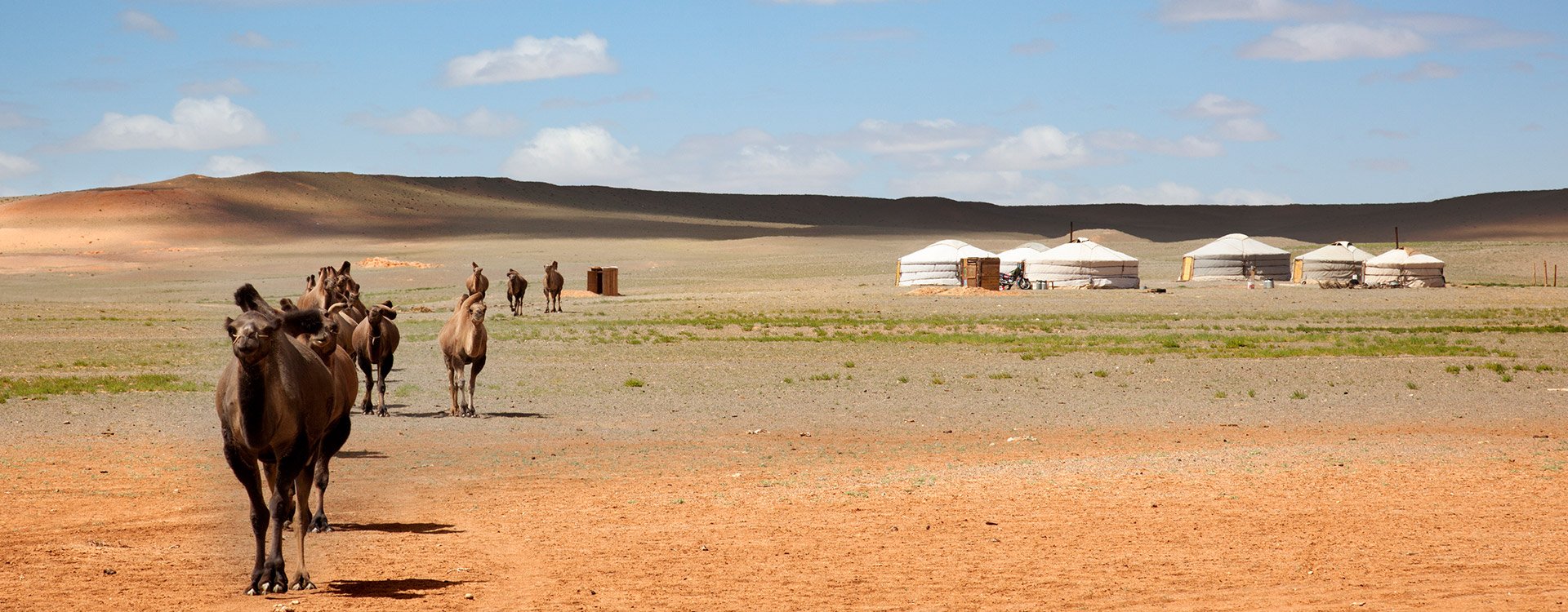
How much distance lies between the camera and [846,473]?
40.8 ft

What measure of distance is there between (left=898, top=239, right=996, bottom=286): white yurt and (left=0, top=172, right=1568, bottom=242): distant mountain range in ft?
193

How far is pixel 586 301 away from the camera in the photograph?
45.2 m

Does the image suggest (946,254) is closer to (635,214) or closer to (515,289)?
(515,289)

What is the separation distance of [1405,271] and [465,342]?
49656 mm

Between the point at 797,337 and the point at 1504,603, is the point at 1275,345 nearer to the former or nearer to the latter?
the point at 797,337

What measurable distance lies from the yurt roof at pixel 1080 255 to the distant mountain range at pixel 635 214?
62.2 m

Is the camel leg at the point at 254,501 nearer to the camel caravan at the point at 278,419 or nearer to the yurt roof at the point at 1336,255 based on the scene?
the camel caravan at the point at 278,419

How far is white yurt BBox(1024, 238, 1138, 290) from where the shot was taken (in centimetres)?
5734

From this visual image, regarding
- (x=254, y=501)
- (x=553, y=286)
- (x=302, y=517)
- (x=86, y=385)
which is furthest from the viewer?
Result: (x=553, y=286)

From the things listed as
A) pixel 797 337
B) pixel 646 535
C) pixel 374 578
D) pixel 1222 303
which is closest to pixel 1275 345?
pixel 797 337

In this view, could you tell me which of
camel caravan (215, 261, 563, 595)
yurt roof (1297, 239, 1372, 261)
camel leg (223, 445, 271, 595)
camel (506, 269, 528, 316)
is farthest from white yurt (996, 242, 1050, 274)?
camel leg (223, 445, 271, 595)

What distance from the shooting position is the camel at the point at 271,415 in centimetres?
717

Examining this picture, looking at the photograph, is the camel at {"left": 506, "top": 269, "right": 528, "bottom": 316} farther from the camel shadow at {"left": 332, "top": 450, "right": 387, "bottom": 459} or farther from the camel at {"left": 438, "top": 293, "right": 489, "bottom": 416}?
the camel shadow at {"left": 332, "top": 450, "right": 387, "bottom": 459}

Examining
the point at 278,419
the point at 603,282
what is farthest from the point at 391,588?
the point at 603,282
